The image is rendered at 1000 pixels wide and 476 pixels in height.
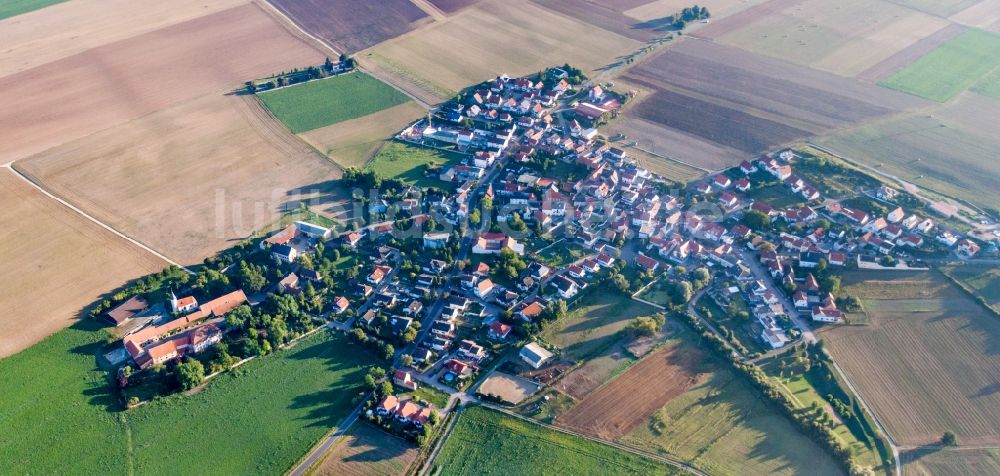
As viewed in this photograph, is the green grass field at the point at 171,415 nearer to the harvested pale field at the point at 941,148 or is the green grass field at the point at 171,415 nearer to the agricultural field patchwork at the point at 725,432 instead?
the agricultural field patchwork at the point at 725,432

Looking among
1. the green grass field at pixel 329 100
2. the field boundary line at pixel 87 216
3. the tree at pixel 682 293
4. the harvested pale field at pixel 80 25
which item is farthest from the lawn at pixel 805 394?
the harvested pale field at pixel 80 25

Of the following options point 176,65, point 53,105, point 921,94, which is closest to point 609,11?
point 921,94

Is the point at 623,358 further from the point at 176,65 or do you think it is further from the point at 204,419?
the point at 176,65

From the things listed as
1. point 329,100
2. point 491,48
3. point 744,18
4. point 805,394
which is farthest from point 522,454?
point 744,18

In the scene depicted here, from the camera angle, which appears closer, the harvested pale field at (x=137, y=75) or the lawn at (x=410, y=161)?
the lawn at (x=410, y=161)

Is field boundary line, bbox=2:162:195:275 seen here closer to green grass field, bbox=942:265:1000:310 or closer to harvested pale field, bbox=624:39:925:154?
harvested pale field, bbox=624:39:925:154

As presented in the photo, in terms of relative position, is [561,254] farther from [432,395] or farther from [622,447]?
[622,447]
